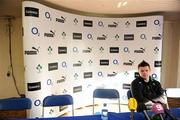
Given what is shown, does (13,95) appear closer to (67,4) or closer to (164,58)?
(67,4)

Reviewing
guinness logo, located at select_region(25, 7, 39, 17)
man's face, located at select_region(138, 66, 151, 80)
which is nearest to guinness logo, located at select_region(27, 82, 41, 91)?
guinness logo, located at select_region(25, 7, 39, 17)

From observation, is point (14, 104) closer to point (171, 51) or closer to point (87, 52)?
point (87, 52)

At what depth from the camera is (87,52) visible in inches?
181

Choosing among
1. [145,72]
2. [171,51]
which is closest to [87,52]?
[145,72]

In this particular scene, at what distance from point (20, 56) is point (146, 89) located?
3.33m

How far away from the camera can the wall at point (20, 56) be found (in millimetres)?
4707

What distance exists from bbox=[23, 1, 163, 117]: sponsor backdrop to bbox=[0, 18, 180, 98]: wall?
3.56 ft

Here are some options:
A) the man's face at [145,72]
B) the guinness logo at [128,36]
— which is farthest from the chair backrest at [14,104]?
the guinness logo at [128,36]

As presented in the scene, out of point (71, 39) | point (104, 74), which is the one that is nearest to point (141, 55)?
point (104, 74)

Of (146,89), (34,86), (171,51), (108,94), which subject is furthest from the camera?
(171,51)

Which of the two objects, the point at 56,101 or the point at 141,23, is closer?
the point at 56,101

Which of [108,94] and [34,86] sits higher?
[34,86]

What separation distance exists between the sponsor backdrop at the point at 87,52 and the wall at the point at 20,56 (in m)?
1.09

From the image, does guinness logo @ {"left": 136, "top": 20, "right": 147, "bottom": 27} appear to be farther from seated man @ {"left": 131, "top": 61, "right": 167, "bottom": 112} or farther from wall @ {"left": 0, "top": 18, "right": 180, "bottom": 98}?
seated man @ {"left": 131, "top": 61, "right": 167, "bottom": 112}
